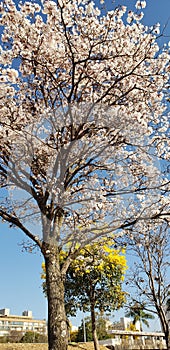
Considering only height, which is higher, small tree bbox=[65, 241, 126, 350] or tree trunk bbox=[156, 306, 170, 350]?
small tree bbox=[65, 241, 126, 350]

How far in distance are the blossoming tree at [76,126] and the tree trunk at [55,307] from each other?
0.01m

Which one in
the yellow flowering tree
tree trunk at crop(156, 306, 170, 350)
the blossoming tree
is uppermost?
the blossoming tree

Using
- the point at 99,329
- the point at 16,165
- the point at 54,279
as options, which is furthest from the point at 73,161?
the point at 99,329

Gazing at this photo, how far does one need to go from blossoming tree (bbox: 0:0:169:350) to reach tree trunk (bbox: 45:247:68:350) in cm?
1

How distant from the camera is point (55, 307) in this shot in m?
3.94

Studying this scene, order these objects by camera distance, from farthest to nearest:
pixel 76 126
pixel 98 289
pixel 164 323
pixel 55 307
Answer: pixel 98 289, pixel 164 323, pixel 76 126, pixel 55 307

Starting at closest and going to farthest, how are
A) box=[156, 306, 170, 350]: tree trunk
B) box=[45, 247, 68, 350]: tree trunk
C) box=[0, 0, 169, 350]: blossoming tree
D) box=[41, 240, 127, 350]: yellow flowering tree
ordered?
box=[45, 247, 68, 350]: tree trunk, box=[0, 0, 169, 350]: blossoming tree, box=[156, 306, 170, 350]: tree trunk, box=[41, 240, 127, 350]: yellow flowering tree

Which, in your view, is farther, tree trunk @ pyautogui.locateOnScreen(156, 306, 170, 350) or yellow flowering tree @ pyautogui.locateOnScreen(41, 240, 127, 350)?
yellow flowering tree @ pyautogui.locateOnScreen(41, 240, 127, 350)

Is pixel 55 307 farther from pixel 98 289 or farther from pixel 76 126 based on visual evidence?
pixel 98 289

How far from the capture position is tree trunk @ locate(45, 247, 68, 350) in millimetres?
3738

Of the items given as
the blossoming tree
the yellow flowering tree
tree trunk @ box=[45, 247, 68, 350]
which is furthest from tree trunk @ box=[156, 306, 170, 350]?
tree trunk @ box=[45, 247, 68, 350]

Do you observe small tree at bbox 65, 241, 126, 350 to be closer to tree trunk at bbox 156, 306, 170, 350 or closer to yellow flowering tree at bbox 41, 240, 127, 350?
yellow flowering tree at bbox 41, 240, 127, 350

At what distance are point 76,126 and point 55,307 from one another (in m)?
2.50

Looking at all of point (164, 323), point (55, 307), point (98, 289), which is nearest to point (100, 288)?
point (98, 289)
